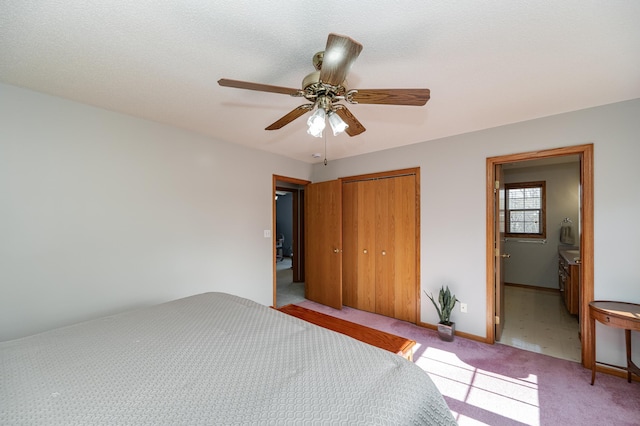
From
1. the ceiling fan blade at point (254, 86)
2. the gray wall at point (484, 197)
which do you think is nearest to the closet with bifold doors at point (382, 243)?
the gray wall at point (484, 197)

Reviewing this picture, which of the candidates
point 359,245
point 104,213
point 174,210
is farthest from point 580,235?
point 104,213

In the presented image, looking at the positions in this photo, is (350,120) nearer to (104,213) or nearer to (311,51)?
(311,51)

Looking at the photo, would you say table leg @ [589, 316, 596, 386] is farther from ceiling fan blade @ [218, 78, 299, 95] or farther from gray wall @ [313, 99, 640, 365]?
ceiling fan blade @ [218, 78, 299, 95]

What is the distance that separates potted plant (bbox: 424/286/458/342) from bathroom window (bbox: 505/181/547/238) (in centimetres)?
322

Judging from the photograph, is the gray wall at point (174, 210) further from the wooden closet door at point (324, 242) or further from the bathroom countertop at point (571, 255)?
the bathroom countertop at point (571, 255)

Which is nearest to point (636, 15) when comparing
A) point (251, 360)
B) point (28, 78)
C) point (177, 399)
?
point (251, 360)

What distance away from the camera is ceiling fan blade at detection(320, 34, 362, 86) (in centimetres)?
100

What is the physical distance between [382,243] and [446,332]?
1276 mm

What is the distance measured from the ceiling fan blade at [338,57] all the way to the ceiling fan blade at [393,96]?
193mm

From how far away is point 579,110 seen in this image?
2.28 meters

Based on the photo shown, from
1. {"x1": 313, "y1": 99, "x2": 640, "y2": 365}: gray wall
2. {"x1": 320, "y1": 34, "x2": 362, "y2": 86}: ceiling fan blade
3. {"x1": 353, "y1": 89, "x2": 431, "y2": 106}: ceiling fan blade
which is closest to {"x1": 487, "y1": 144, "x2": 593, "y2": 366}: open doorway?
{"x1": 313, "y1": 99, "x2": 640, "y2": 365}: gray wall

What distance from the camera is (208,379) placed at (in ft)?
3.27

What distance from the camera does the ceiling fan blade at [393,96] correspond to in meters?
1.34

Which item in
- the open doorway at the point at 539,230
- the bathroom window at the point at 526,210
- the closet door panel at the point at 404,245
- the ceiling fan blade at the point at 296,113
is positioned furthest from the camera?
the bathroom window at the point at 526,210
